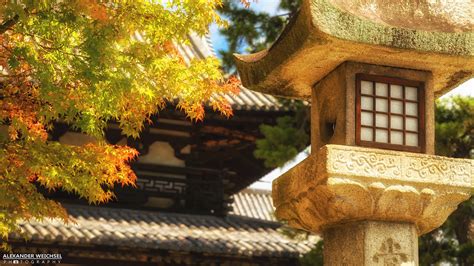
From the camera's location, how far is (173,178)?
51.1 ft

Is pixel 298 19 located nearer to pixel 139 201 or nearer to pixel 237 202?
pixel 139 201

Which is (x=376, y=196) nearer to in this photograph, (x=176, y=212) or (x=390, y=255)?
(x=390, y=255)

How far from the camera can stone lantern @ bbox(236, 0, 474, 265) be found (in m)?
6.79

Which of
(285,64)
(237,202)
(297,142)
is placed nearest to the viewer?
(285,64)

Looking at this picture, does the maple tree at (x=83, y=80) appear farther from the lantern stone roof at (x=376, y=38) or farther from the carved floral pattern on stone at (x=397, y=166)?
the carved floral pattern on stone at (x=397, y=166)

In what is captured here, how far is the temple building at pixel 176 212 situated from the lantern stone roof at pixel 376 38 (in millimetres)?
7189

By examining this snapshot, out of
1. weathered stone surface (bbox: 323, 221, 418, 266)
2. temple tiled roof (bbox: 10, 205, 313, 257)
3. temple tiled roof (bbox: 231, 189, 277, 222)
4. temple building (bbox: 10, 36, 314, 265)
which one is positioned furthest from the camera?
temple tiled roof (bbox: 231, 189, 277, 222)

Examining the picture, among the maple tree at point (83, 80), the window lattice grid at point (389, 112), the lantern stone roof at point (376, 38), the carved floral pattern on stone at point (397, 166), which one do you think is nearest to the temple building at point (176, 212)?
the maple tree at point (83, 80)

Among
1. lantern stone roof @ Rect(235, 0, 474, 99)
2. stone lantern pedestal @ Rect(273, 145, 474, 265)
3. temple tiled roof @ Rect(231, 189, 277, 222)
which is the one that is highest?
temple tiled roof @ Rect(231, 189, 277, 222)

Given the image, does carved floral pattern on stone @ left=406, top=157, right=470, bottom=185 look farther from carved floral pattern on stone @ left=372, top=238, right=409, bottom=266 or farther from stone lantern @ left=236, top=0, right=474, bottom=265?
carved floral pattern on stone @ left=372, top=238, right=409, bottom=266

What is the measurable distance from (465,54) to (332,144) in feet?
4.34

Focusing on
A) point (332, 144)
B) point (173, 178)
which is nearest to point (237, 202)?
point (173, 178)

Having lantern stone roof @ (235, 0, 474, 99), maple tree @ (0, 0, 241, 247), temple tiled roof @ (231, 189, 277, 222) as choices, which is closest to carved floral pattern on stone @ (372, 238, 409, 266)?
lantern stone roof @ (235, 0, 474, 99)

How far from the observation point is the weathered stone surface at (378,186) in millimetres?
6766
